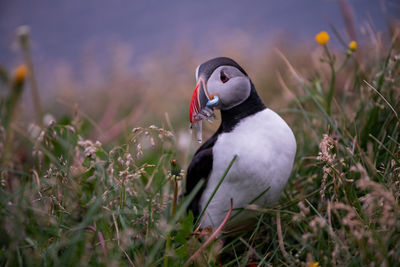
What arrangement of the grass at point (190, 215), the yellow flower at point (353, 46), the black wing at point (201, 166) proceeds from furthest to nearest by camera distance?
the yellow flower at point (353, 46) → the black wing at point (201, 166) → the grass at point (190, 215)

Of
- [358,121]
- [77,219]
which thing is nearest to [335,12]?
[358,121]

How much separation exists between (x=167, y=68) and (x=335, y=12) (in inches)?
125

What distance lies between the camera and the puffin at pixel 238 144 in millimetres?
1471

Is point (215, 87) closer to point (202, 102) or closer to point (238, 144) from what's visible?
point (202, 102)

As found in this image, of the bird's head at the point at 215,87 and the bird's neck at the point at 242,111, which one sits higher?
the bird's head at the point at 215,87

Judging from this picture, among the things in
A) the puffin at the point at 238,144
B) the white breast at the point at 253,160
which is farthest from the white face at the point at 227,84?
the white breast at the point at 253,160

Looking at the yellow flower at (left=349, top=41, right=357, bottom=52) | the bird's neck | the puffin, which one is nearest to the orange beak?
the puffin

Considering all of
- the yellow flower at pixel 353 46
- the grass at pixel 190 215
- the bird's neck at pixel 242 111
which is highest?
the yellow flower at pixel 353 46

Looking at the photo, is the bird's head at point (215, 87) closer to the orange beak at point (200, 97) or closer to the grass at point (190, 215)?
the orange beak at point (200, 97)

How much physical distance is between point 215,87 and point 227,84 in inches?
2.2

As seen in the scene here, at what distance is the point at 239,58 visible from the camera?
4.50 metres

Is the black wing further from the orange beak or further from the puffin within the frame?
the orange beak

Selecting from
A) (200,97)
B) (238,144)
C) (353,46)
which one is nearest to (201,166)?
(238,144)

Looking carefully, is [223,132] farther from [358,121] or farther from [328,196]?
[358,121]
